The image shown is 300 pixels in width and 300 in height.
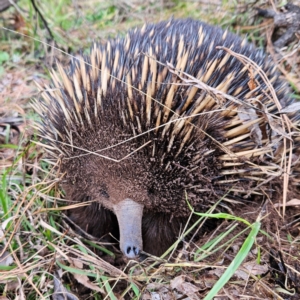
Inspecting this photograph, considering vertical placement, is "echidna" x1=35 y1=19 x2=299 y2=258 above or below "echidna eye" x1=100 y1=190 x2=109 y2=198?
above

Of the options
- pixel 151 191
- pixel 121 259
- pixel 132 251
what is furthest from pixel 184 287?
pixel 121 259

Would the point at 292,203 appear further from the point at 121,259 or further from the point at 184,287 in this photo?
the point at 121,259

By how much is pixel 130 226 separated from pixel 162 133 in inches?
14.4

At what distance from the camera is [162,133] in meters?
1.58

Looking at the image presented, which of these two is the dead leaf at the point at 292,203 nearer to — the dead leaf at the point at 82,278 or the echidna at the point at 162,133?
the echidna at the point at 162,133

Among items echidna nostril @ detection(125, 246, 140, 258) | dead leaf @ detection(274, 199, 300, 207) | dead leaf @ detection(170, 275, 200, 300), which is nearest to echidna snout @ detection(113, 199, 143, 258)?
echidna nostril @ detection(125, 246, 140, 258)

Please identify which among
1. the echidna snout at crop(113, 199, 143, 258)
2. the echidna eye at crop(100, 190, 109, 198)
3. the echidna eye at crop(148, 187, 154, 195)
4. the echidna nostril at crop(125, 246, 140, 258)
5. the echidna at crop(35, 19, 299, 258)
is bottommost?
the echidna nostril at crop(125, 246, 140, 258)

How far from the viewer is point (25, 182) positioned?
2.11 meters

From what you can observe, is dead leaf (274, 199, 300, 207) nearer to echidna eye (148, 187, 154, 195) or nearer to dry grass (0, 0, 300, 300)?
dry grass (0, 0, 300, 300)

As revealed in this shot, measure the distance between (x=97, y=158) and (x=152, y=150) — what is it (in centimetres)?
21

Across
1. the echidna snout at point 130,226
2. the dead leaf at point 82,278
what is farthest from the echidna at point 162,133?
the dead leaf at point 82,278

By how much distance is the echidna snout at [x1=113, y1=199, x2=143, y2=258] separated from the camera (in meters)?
1.60

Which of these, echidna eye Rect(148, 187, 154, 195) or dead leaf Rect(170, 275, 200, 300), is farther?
echidna eye Rect(148, 187, 154, 195)

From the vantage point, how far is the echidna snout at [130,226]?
5.25ft
